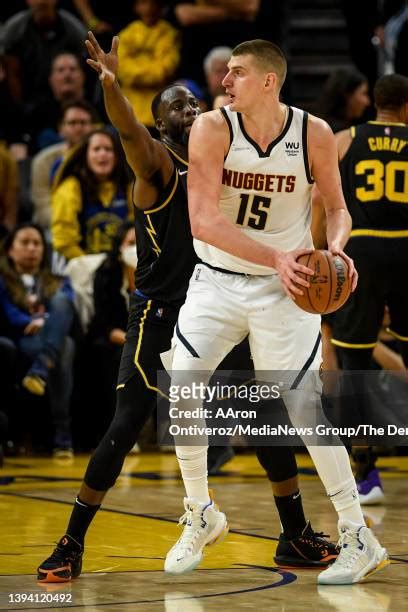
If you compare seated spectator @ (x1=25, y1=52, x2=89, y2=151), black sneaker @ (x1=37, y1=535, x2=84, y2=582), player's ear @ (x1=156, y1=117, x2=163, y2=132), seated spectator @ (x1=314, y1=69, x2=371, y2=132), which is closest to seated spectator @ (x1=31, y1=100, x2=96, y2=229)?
seated spectator @ (x1=25, y1=52, x2=89, y2=151)

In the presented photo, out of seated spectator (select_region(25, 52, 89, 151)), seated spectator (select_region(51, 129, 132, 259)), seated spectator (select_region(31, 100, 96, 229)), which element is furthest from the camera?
→ seated spectator (select_region(25, 52, 89, 151))

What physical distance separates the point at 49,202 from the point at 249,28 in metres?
3.12

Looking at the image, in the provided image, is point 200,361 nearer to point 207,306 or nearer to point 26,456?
point 207,306

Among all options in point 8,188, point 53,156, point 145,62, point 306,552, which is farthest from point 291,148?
point 145,62

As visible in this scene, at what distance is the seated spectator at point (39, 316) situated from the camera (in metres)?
10.0

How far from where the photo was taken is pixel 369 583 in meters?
4.96

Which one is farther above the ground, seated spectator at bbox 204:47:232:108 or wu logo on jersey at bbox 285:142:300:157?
seated spectator at bbox 204:47:232:108

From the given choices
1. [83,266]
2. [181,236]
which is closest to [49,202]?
[83,266]

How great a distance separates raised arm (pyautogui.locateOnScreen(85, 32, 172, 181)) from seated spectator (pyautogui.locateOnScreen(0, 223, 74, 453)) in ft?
15.7

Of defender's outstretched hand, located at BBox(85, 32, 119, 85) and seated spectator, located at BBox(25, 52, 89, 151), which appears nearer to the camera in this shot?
defender's outstretched hand, located at BBox(85, 32, 119, 85)

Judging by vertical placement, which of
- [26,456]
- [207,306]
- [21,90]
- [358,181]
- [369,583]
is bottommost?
[26,456]

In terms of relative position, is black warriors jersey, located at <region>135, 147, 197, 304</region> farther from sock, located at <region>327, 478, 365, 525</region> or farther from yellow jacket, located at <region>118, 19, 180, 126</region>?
yellow jacket, located at <region>118, 19, 180, 126</region>

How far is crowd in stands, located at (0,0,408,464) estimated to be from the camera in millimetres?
10062

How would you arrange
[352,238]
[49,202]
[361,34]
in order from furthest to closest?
[361,34], [49,202], [352,238]
